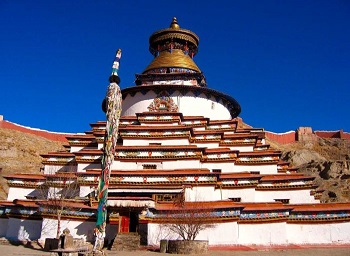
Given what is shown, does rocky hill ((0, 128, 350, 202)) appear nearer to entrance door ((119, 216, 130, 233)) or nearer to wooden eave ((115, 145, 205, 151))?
wooden eave ((115, 145, 205, 151))

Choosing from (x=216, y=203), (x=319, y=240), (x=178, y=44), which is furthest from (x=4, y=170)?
(x=319, y=240)

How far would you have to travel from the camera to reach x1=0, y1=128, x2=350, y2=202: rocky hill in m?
32.9

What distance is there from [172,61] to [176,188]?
15.0 meters

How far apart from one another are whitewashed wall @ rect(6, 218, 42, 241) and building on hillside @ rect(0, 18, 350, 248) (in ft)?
0.18

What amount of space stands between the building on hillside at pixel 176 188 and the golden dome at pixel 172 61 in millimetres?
3680

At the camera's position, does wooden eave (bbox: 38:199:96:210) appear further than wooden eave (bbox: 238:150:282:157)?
No

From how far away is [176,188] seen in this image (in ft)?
64.7

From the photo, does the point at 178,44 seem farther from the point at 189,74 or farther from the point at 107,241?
the point at 107,241

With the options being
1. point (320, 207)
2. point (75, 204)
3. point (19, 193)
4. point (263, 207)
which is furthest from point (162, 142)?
point (320, 207)

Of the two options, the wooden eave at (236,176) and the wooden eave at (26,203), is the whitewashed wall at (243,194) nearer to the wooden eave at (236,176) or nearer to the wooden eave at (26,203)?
the wooden eave at (236,176)

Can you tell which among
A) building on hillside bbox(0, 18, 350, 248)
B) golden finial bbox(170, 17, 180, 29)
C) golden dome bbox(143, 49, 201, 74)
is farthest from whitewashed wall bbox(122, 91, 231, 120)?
golden finial bbox(170, 17, 180, 29)

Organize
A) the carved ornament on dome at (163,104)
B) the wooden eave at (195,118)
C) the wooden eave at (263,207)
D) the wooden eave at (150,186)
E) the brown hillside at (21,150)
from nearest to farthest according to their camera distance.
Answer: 1. the wooden eave at (263,207)
2. the wooden eave at (150,186)
3. the wooden eave at (195,118)
4. the carved ornament on dome at (163,104)
5. the brown hillside at (21,150)

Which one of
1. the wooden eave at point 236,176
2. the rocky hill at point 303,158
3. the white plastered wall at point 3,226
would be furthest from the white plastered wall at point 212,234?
the rocky hill at point 303,158

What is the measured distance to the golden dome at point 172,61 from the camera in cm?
3111
